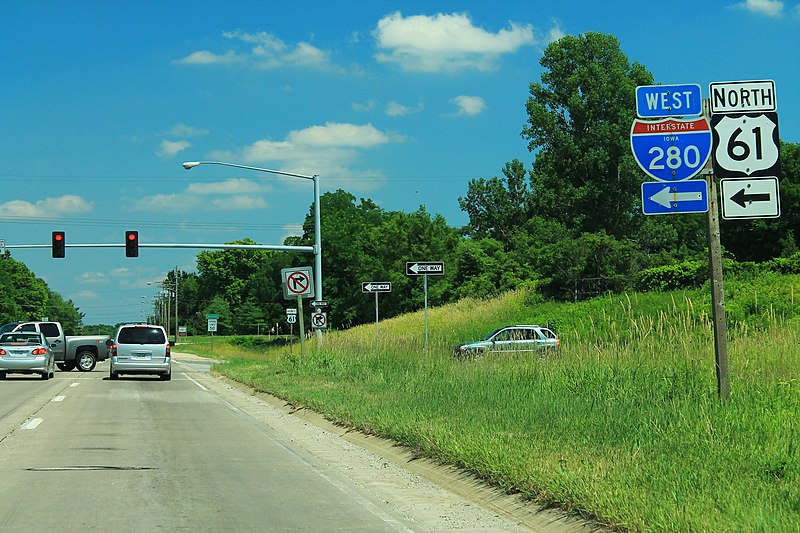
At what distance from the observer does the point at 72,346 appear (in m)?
38.7

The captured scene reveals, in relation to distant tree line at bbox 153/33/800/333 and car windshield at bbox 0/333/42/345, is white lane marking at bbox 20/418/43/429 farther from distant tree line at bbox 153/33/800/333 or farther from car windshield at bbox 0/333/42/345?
→ distant tree line at bbox 153/33/800/333

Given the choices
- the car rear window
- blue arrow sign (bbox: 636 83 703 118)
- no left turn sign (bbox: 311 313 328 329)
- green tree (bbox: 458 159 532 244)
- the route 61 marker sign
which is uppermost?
green tree (bbox: 458 159 532 244)

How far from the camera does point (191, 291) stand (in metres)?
180

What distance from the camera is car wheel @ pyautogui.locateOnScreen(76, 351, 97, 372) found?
38.9m

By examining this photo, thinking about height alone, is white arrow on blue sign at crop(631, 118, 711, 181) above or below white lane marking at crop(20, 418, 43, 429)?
above

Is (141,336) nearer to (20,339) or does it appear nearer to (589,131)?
(20,339)

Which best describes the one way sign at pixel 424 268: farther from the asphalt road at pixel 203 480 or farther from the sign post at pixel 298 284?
the asphalt road at pixel 203 480

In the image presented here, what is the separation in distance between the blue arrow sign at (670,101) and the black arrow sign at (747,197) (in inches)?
43.2

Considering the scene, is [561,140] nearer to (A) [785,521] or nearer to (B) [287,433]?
(B) [287,433]

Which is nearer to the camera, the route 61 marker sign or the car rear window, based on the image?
the route 61 marker sign

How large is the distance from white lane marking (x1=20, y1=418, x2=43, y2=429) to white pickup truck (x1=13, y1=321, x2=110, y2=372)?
22.0 m

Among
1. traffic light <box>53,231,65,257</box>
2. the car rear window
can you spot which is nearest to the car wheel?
traffic light <box>53,231,65,257</box>

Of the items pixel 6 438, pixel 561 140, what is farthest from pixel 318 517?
pixel 561 140

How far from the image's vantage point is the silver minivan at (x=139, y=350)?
98.8ft
